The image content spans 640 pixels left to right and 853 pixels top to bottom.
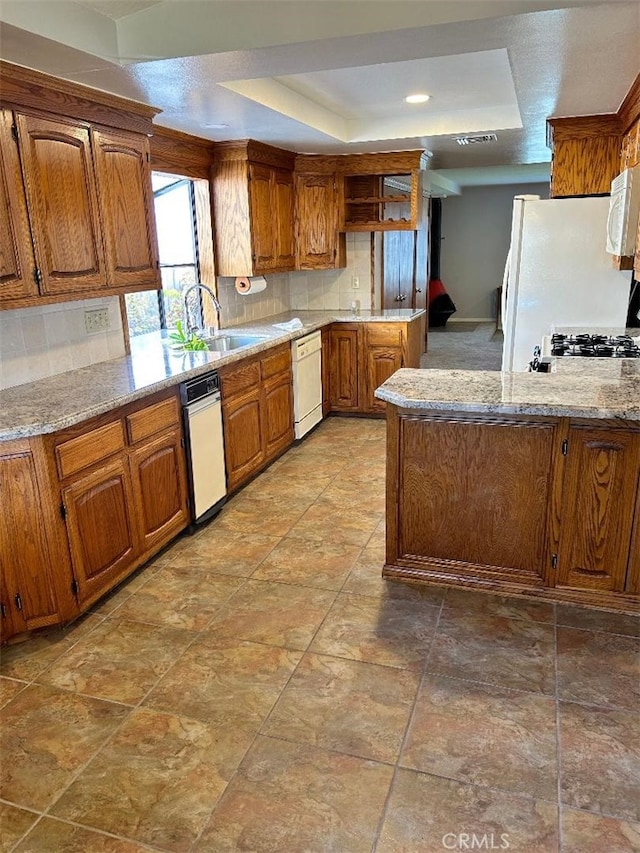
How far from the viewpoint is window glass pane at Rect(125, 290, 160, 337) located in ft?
13.1

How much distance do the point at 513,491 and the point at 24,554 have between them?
1.94 metres

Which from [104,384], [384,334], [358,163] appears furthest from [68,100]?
[384,334]

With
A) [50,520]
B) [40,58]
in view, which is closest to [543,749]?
[50,520]

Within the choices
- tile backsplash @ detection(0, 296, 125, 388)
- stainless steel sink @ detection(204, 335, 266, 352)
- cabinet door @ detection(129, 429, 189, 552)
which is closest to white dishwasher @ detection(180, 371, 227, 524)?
cabinet door @ detection(129, 429, 189, 552)

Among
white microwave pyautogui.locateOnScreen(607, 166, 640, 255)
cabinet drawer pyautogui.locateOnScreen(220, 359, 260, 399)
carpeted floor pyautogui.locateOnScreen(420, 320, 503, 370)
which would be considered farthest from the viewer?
carpeted floor pyautogui.locateOnScreen(420, 320, 503, 370)

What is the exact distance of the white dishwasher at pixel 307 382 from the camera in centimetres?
454

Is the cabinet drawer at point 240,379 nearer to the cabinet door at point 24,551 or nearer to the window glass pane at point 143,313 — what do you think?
the window glass pane at point 143,313

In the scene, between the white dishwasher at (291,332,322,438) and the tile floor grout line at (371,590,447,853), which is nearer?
the tile floor grout line at (371,590,447,853)

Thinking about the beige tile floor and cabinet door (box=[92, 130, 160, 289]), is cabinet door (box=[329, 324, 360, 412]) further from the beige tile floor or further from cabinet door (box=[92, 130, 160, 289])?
the beige tile floor

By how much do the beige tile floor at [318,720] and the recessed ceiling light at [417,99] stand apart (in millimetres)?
2871

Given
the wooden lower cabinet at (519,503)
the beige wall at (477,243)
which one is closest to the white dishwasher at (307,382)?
the wooden lower cabinet at (519,503)

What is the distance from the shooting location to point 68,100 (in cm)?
261

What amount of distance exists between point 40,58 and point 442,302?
892 centimetres

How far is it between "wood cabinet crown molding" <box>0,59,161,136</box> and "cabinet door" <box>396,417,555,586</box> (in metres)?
1.96
